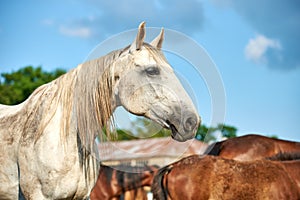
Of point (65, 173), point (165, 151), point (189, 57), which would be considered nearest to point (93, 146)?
point (65, 173)

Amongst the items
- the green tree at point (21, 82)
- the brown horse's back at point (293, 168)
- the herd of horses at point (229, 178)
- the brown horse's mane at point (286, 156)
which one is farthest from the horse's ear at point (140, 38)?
the green tree at point (21, 82)

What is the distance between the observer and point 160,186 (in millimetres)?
7281

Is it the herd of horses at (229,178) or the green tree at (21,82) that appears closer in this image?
the herd of horses at (229,178)

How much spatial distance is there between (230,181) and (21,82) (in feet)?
118

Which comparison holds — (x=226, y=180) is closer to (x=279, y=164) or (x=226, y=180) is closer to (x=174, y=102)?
(x=279, y=164)

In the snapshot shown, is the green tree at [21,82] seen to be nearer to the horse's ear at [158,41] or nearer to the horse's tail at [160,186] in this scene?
the horse's tail at [160,186]

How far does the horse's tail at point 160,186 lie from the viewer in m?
7.23

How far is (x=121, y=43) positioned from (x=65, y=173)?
91 centimetres

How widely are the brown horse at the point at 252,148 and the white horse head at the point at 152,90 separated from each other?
5.14 m

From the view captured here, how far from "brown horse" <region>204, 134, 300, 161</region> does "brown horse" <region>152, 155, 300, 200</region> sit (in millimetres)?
1100

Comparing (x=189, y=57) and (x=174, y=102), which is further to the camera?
(x=189, y=57)

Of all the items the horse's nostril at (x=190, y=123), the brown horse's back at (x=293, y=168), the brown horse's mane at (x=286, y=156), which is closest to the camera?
the horse's nostril at (x=190, y=123)

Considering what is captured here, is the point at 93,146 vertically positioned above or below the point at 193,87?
below

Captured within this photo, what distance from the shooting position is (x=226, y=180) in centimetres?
673
